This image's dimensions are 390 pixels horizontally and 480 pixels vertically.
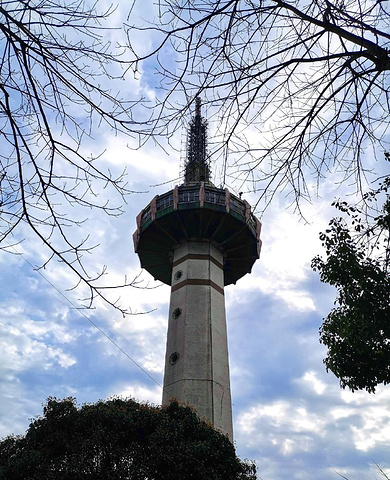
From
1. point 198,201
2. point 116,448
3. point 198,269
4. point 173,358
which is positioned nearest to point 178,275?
point 198,269

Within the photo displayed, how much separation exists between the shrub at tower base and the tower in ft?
22.6

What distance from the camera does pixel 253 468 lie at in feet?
49.8

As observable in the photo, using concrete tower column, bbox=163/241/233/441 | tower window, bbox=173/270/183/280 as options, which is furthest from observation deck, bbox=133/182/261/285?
tower window, bbox=173/270/183/280

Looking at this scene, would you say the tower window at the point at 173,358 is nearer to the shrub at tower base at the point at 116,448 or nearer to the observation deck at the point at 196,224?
the observation deck at the point at 196,224

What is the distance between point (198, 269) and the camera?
2706 centimetres

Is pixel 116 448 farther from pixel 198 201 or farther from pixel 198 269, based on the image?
pixel 198 201

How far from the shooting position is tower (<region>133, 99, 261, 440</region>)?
22875mm

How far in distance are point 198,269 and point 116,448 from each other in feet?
47.7

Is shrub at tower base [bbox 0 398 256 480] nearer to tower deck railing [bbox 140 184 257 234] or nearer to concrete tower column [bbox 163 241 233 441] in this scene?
concrete tower column [bbox 163 241 233 441]

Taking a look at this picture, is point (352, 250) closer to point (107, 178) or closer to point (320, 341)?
point (320, 341)

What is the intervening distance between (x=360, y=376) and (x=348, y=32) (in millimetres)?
8194

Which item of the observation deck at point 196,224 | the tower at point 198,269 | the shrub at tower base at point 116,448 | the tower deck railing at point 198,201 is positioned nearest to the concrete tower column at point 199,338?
the tower at point 198,269

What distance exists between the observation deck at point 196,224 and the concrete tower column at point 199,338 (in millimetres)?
1009

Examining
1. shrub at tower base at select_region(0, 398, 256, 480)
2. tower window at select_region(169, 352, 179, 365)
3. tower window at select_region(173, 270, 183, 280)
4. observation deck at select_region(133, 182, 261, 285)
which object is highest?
observation deck at select_region(133, 182, 261, 285)
